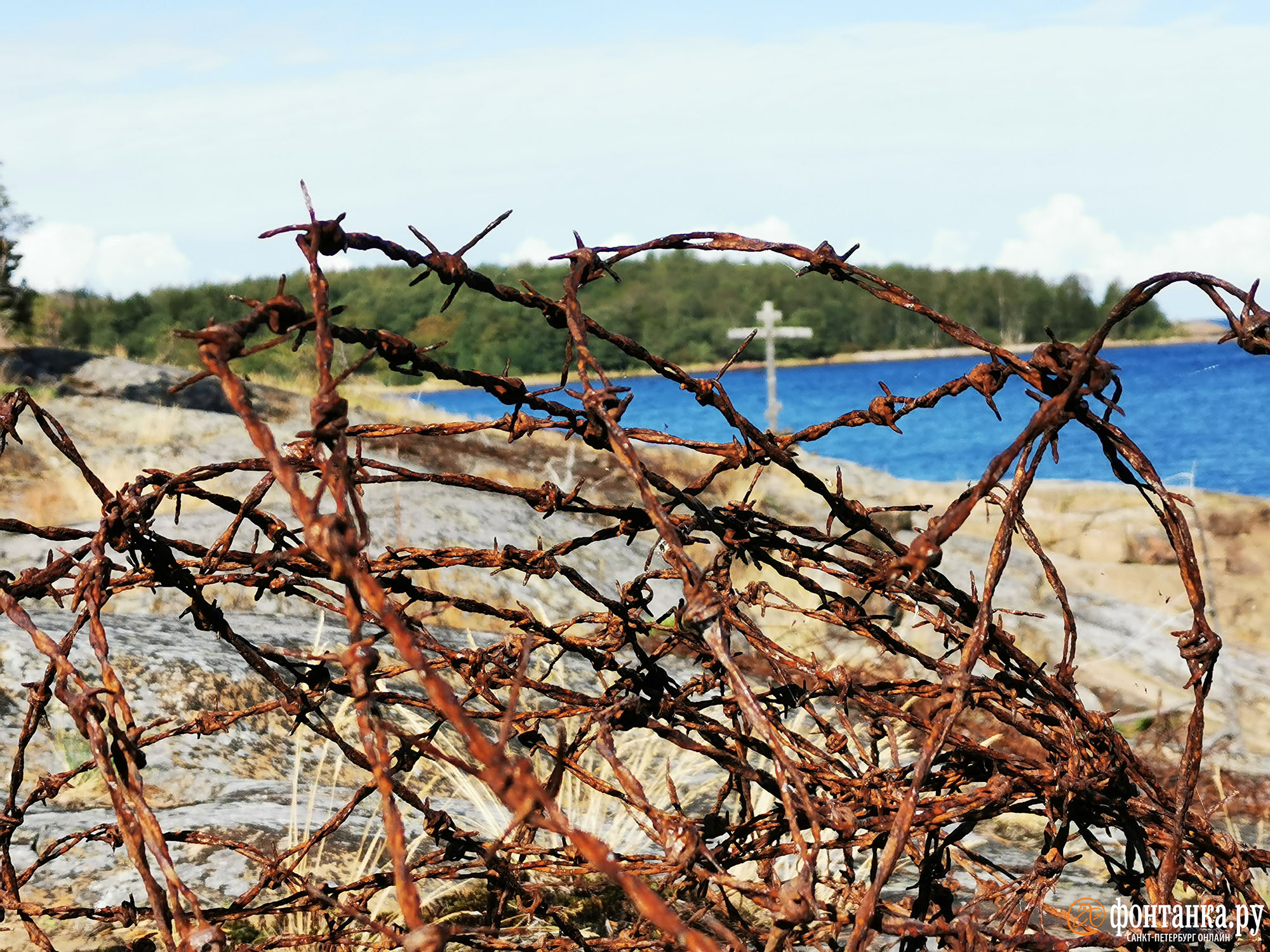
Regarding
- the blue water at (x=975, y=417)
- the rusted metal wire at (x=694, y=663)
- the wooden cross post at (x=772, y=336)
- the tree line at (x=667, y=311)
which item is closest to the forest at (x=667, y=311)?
the tree line at (x=667, y=311)

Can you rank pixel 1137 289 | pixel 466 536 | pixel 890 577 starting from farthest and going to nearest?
pixel 466 536 < pixel 1137 289 < pixel 890 577

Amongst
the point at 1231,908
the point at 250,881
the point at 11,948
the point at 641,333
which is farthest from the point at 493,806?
the point at 641,333

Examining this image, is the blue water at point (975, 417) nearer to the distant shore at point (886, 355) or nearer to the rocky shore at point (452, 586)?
the distant shore at point (886, 355)

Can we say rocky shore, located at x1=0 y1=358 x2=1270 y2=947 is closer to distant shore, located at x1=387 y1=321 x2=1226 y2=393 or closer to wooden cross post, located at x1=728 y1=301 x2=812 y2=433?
wooden cross post, located at x1=728 y1=301 x2=812 y2=433

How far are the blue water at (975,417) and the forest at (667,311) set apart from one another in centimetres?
223

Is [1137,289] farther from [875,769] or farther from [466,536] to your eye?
[466,536]

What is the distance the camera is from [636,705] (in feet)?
4.10

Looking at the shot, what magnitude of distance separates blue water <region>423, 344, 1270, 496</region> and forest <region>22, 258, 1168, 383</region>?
2.23 meters

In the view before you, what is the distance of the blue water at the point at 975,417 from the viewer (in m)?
34.5

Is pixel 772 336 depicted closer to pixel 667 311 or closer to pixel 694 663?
pixel 694 663

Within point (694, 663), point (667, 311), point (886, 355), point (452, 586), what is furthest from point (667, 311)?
point (694, 663)

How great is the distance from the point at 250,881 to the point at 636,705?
4.67 ft

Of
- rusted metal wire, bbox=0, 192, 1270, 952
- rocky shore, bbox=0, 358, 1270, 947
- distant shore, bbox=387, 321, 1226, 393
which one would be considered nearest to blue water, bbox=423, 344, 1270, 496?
distant shore, bbox=387, 321, 1226, 393

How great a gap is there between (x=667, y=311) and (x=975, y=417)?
20024 millimetres
